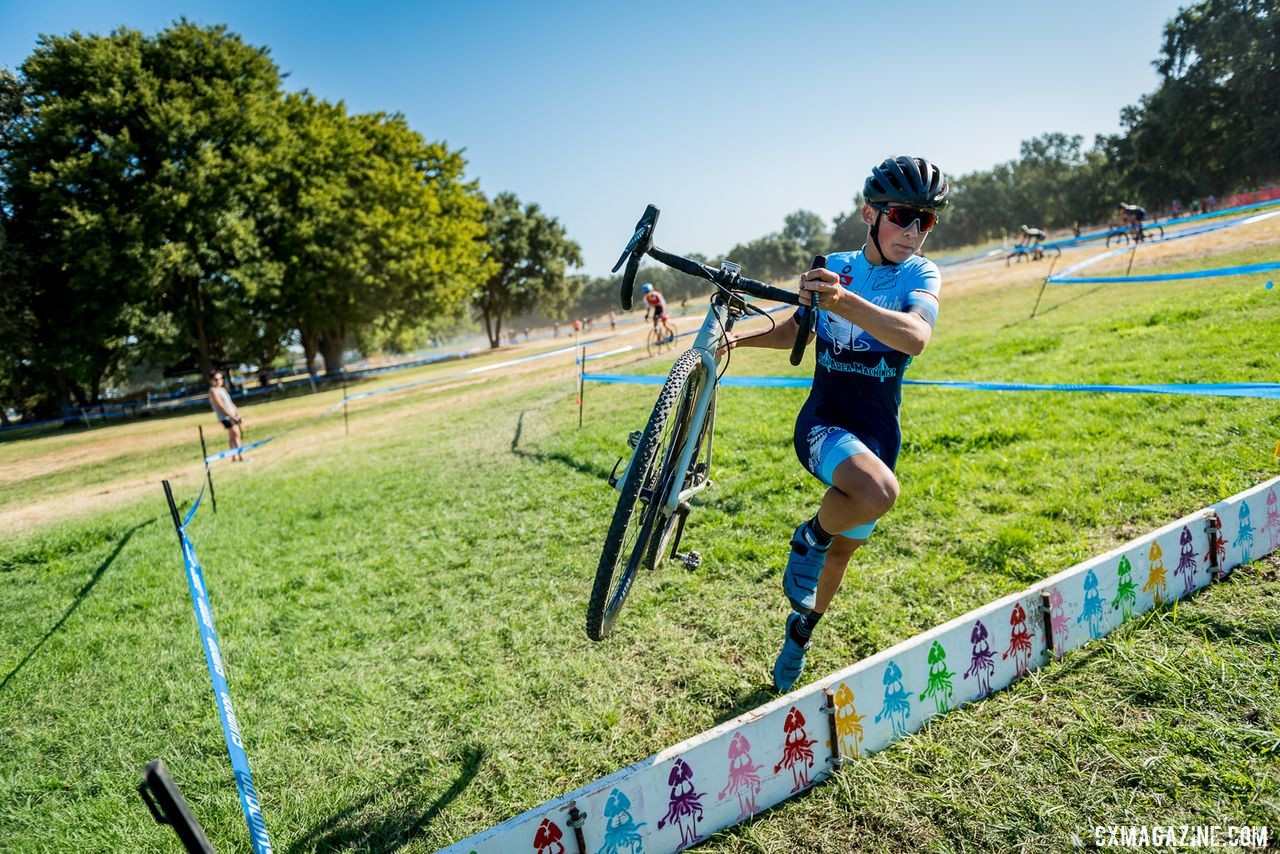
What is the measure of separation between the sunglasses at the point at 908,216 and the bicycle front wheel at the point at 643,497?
1281mm

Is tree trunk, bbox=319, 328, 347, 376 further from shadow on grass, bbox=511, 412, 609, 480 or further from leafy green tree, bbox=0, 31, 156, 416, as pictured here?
shadow on grass, bbox=511, 412, 609, 480

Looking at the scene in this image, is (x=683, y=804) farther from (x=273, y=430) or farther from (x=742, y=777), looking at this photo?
(x=273, y=430)

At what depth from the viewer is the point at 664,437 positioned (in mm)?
3492

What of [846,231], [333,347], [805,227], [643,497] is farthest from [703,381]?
[805,227]

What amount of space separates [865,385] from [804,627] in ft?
4.83

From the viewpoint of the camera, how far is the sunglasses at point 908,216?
10.8ft

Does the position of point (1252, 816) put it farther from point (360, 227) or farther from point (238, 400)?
point (238, 400)

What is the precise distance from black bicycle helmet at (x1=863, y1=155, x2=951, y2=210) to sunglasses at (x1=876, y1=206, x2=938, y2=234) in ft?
0.12

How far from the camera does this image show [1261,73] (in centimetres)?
5522

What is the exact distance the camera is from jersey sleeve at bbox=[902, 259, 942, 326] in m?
3.12

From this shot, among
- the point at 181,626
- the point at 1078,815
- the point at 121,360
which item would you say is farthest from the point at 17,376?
the point at 1078,815

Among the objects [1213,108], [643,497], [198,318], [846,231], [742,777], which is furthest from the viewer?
[846,231]

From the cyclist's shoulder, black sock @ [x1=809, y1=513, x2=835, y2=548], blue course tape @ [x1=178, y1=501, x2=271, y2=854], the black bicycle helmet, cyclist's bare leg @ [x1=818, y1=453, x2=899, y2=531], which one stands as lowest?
blue course tape @ [x1=178, y1=501, x2=271, y2=854]

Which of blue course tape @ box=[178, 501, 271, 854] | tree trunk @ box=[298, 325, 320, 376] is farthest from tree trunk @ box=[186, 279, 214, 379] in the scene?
blue course tape @ box=[178, 501, 271, 854]
